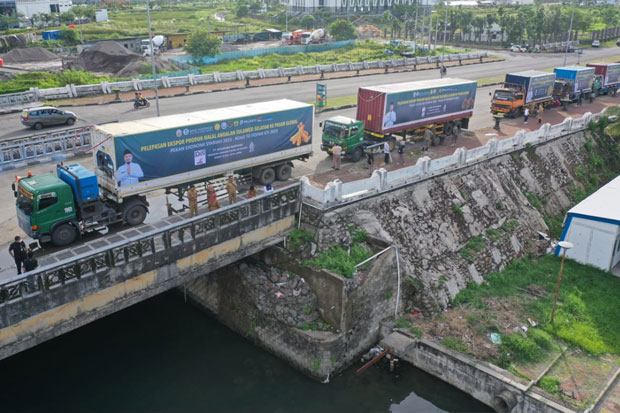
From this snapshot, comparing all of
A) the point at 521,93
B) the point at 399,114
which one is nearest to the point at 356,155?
the point at 399,114

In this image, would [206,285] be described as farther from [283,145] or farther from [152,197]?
[283,145]

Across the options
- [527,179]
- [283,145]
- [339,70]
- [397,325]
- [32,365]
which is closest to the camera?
[32,365]

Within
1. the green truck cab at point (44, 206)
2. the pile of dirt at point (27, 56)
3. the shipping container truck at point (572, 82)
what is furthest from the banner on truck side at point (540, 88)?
the pile of dirt at point (27, 56)

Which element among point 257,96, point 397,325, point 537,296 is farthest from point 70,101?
point 537,296

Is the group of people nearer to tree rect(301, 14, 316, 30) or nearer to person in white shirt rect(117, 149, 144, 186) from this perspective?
person in white shirt rect(117, 149, 144, 186)

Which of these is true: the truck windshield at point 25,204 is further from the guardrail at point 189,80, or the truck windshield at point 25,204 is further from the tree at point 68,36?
the tree at point 68,36
